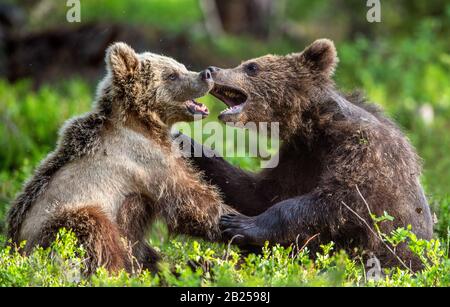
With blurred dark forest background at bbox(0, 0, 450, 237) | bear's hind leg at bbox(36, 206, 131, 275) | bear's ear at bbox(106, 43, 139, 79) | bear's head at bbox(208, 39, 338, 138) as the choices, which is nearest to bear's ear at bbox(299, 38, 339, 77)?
bear's head at bbox(208, 39, 338, 138)

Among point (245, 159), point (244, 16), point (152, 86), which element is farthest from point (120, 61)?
point (244, 16)

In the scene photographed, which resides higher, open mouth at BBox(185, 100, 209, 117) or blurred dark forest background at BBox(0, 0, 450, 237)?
blurred dark forest background at BBox(0, 0, 450, 237)

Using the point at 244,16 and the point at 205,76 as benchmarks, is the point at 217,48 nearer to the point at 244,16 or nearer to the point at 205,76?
the point at 244,16

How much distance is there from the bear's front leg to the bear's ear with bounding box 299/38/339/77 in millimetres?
1441

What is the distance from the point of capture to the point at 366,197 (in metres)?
7.64

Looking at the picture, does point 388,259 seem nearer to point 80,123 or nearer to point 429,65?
point 80,123

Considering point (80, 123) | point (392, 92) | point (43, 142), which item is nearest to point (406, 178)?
point (80, 123)

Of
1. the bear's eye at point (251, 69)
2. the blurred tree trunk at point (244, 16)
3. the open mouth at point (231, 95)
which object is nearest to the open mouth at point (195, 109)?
the open mouth at point (231, 95)

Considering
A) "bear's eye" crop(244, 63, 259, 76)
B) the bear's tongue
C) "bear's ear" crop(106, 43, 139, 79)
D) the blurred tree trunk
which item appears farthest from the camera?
the blurred tree trunk

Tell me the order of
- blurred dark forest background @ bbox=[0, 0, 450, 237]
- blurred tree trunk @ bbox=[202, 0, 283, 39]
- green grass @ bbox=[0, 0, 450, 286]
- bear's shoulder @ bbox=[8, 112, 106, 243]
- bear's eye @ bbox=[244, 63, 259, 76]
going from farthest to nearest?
blurred tree trunk @ bbox=[202, 0, 283, 39] → blurred dark forest background @ bbox=[0, 0, 450, 237] → bear's eye @ bbox=[244, 63, 259, 76] → bear's shoulder @ bbox=[8, 112, 106, 243] → green grass @ bbox=[0, 0, 450, 286]

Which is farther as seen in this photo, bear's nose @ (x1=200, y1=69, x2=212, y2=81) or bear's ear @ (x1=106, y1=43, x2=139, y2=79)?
bear's nose @ (x1=200, y1=69, x2=212, y2=81)

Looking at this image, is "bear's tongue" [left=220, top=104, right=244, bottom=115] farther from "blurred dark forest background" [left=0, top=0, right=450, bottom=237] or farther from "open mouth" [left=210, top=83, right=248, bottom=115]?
"blurred dark forest background" [left=0, top=0, right=450, bottom=237]

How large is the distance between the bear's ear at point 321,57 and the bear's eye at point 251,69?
1.48 feet

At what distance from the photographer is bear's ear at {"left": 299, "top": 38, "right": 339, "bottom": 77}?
8.62 m
